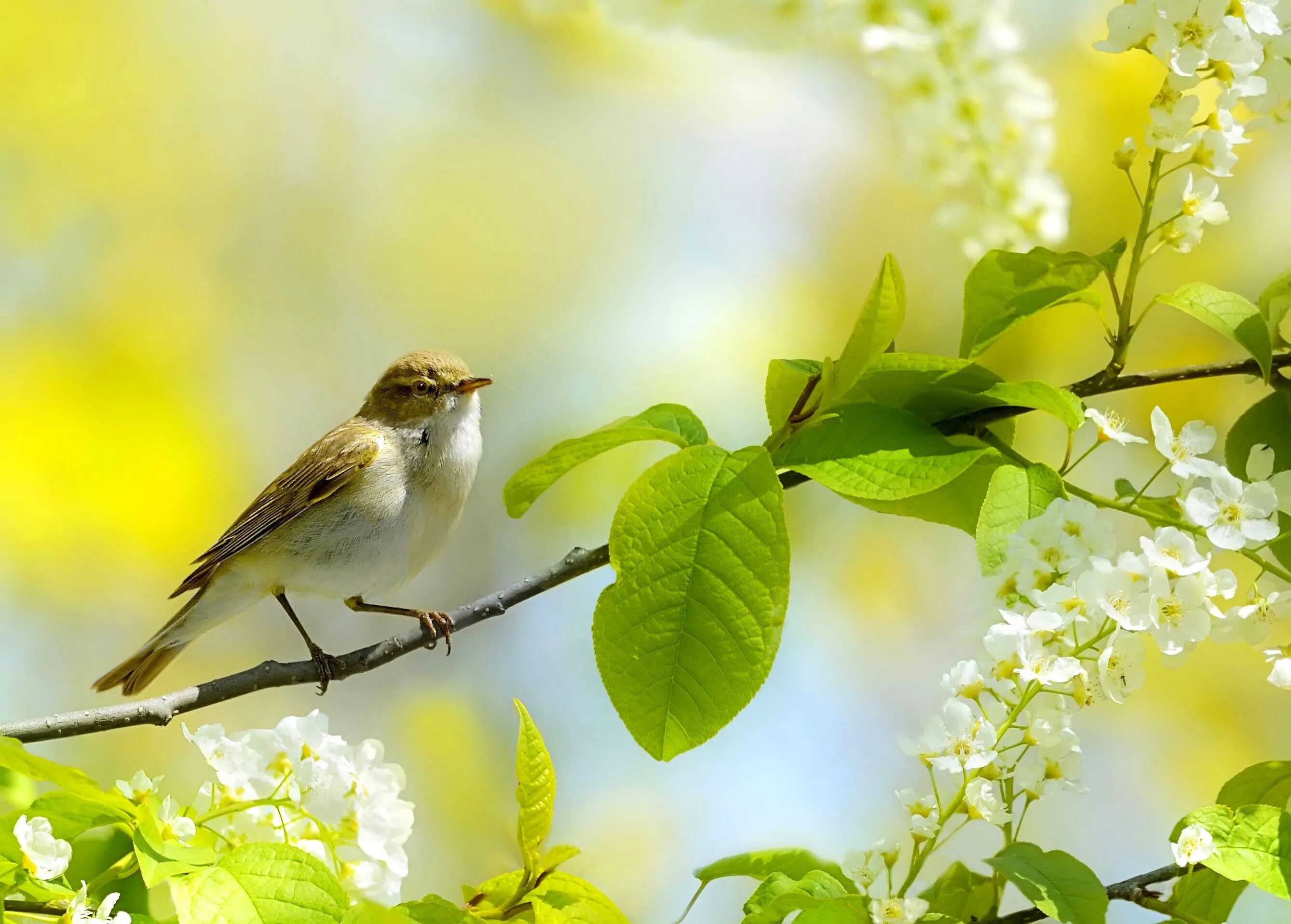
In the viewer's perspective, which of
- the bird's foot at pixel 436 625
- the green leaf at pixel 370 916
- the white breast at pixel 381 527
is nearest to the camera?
the green leaf at pixel 370 916

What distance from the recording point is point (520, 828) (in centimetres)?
52

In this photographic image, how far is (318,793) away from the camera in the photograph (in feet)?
1.69

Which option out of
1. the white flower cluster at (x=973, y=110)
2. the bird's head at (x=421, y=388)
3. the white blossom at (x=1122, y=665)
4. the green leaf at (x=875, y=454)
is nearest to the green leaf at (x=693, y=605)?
the green leaf at (x=875, y=454)

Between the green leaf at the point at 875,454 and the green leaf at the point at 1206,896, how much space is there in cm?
21

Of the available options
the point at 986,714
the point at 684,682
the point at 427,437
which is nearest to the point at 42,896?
the point at 684,682

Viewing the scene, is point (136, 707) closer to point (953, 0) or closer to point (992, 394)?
point (992, 394)

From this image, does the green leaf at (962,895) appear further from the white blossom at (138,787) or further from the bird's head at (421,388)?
the bird's head at (421,388)

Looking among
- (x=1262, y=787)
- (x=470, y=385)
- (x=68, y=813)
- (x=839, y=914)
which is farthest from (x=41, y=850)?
(x=470, y=385)

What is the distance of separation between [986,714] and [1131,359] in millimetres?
993

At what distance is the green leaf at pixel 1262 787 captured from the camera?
0.51m

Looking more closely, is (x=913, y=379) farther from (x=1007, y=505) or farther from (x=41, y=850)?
(x=41, y=850)

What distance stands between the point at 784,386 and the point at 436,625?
0.50 metres

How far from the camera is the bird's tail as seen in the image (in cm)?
104

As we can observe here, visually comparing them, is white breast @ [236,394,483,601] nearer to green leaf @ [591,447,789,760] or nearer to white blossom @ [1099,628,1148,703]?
green leaf @ [591,447,789,760]
